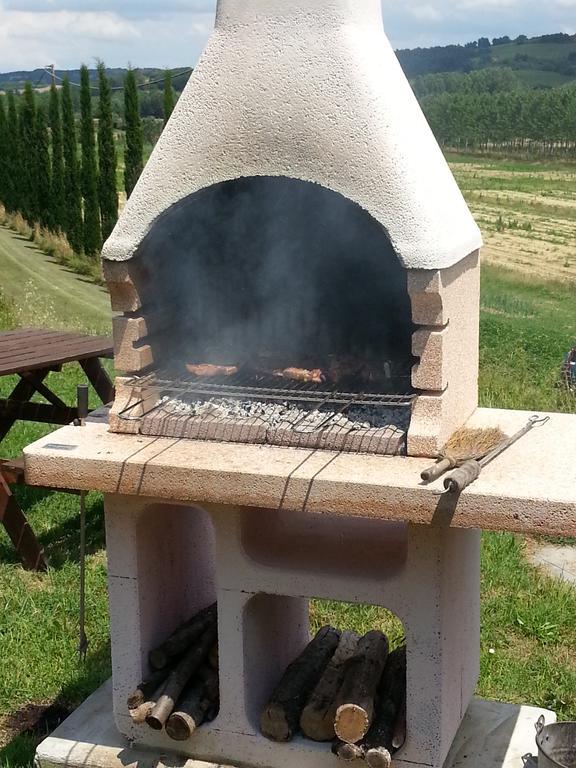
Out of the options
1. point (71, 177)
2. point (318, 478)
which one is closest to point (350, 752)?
point (318, 478)

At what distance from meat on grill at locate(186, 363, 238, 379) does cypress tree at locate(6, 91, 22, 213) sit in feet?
65.0

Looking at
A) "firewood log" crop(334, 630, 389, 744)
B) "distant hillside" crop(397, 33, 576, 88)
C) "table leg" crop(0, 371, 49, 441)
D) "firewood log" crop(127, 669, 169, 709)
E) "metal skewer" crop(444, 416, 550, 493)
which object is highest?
"distant hillside" crop(397, 33, 576, 88)

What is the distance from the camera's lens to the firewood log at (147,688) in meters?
3.28

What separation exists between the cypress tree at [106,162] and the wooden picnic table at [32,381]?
1224cm

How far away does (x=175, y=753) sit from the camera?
3320 millimetres

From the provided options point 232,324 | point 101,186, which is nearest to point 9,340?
point 232,324

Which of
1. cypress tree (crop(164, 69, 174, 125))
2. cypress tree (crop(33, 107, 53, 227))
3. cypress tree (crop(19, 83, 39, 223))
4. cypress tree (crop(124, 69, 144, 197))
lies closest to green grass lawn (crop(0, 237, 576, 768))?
cypress tree (crop(164, 69, 174, 125))

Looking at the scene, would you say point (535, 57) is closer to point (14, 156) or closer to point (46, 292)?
point (14, 156)

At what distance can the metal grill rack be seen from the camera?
305 cm

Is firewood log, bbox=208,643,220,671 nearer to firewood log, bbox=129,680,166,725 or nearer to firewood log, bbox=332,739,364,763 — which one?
firewood log, bbox=129,680,166,725

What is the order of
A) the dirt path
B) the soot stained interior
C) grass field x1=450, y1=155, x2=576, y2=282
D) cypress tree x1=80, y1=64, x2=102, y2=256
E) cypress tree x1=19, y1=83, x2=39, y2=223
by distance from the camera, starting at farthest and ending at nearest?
grass field x1=450, y1=155, x2=576, y2=282 < cypress tree x1=19, y1=83, x2=39, y2=223 < cypress tree x1=80, y1=64, x2=102, y2=256 < the dirt path < the soot stained interior

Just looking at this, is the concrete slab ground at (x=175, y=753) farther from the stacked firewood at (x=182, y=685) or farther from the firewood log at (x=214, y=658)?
the firewood log at (x=214, y=658)

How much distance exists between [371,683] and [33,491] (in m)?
3.64

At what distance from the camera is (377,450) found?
300cm
